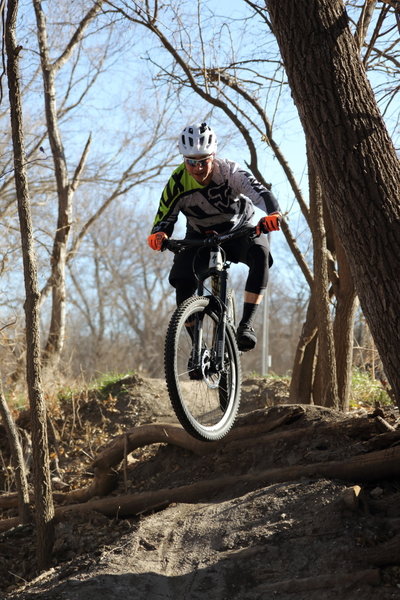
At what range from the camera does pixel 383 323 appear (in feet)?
15.7

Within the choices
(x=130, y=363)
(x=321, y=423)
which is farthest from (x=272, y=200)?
(x=130, y=363)

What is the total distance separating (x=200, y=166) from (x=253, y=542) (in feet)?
9.73

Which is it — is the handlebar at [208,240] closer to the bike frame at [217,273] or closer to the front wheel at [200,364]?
the bike frame at [217,273]

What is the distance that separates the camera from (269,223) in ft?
18.4

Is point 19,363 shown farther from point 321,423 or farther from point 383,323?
point 383,323

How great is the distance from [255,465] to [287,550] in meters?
1.46

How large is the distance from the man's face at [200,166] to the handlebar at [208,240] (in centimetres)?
49

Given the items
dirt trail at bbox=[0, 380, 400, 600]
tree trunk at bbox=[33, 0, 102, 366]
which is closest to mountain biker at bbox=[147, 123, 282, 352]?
dirt trail at bbox=[0, 380, 400, 600]

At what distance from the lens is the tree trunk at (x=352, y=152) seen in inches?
186

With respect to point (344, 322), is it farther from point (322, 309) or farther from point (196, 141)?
point (196, 141)

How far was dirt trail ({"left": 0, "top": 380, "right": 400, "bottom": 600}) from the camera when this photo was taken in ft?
16.0

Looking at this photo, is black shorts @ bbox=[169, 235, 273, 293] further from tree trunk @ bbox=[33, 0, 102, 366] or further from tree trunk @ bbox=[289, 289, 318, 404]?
tree trunk @ bbox=[33, 0, 102, 366]

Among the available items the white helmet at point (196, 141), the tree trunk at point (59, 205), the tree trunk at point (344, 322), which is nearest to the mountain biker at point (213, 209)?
the white helmet at point (196, 141)

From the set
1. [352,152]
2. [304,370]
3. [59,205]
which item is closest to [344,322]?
[304,370]
